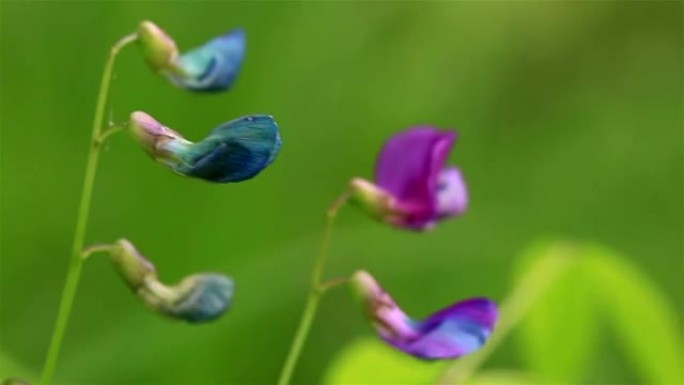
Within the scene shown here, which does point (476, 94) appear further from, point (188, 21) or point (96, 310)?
point (96, 310)

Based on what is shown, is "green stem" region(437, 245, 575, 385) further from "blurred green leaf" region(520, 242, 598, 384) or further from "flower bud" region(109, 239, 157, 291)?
"flower bud" region(109, 239, 157, 291)

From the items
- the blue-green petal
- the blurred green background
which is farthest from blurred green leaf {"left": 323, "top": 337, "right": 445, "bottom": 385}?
the blurred green background

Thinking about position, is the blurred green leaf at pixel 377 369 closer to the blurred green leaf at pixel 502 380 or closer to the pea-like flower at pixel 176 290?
the blurred green leaf at pixel 502 380

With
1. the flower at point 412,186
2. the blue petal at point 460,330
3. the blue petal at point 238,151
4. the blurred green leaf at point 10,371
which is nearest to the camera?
the blue petal at point 238,151

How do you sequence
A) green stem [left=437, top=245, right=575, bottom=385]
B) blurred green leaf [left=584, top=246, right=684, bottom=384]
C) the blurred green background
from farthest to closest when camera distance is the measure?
the blurred green background → blurred green leaf [left=584, top=246, right=684, bottom=384] → green stem [left=437, top=245, right=575, bottom=385]

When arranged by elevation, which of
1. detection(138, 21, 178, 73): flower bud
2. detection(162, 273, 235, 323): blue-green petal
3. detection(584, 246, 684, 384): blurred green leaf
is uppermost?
detection(138, 21, 178, 73): flower bud

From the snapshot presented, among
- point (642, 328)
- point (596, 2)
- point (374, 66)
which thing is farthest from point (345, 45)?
point (642, 328)

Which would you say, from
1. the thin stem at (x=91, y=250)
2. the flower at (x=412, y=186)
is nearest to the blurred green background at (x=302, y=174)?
the flower at (x=412, y=186)
